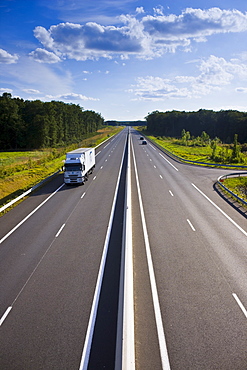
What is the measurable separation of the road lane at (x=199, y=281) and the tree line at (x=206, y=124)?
301 ft

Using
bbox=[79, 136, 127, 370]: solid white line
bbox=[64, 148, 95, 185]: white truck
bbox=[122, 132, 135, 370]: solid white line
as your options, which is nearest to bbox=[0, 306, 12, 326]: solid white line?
bbox=[79, 136, 127, 370]: solid white line

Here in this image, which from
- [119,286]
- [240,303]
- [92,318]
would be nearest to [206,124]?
[240,303]

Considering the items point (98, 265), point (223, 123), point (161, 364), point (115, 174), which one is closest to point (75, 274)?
point (98, 265)

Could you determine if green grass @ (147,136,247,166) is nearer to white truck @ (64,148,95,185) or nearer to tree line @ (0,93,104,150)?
white truck @ (64,148,95,185)

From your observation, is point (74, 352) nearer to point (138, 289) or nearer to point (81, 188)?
point (138, 289)

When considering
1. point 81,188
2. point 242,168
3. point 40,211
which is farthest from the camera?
point 242,168

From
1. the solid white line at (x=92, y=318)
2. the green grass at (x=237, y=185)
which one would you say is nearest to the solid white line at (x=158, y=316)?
the solid white line at (x=92, y=318)

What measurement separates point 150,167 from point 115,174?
25.1 ft

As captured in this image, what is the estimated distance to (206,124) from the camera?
139 m

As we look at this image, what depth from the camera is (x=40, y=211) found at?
21422 millimetres

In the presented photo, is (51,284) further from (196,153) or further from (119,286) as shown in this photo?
(196,153)

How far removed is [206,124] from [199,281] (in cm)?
13673

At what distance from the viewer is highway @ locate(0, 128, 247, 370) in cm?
812

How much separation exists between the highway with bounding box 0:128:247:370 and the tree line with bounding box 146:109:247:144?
93778 mm
